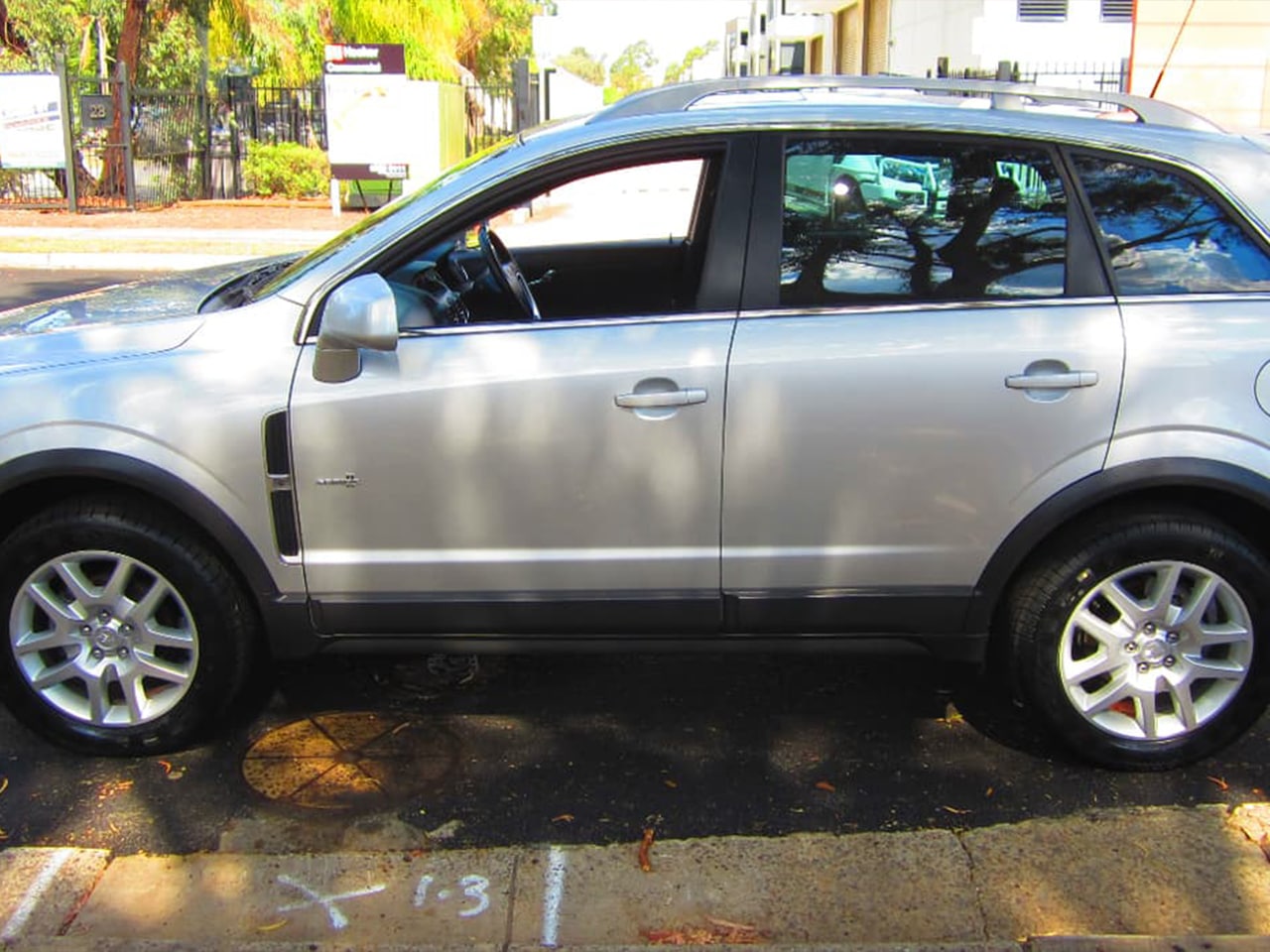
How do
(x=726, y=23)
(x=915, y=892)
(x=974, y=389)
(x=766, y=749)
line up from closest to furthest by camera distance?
(x=915, y=892) → (x=974, y=389) → (x=766, y=749) → (x=726, y=23)

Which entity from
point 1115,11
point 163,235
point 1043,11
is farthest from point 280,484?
point 1115,11

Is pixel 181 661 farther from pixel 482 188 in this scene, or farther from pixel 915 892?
pixel 915 892

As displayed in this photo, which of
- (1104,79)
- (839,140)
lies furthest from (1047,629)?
(1104,79)

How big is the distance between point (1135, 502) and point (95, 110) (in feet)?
62.2

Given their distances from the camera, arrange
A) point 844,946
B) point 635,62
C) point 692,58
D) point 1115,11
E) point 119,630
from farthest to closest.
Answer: point 635,62, point 692,58, point 1115,11, point 119,630, point 844,946

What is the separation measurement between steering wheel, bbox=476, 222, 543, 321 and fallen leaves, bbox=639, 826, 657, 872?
1.58 metres

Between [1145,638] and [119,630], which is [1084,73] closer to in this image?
[1145,638]

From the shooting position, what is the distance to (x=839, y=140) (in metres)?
3.32

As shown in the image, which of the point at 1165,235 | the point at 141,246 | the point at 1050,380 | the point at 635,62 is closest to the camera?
the point at 1050,380

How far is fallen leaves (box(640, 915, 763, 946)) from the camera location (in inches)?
107

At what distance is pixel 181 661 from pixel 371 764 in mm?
611

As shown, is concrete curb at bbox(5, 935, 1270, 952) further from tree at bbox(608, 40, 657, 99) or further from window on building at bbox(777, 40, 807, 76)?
tree at bbox(608, 40, 657, 99)

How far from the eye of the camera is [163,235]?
16.5 m

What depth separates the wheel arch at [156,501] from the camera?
322 centimetres
